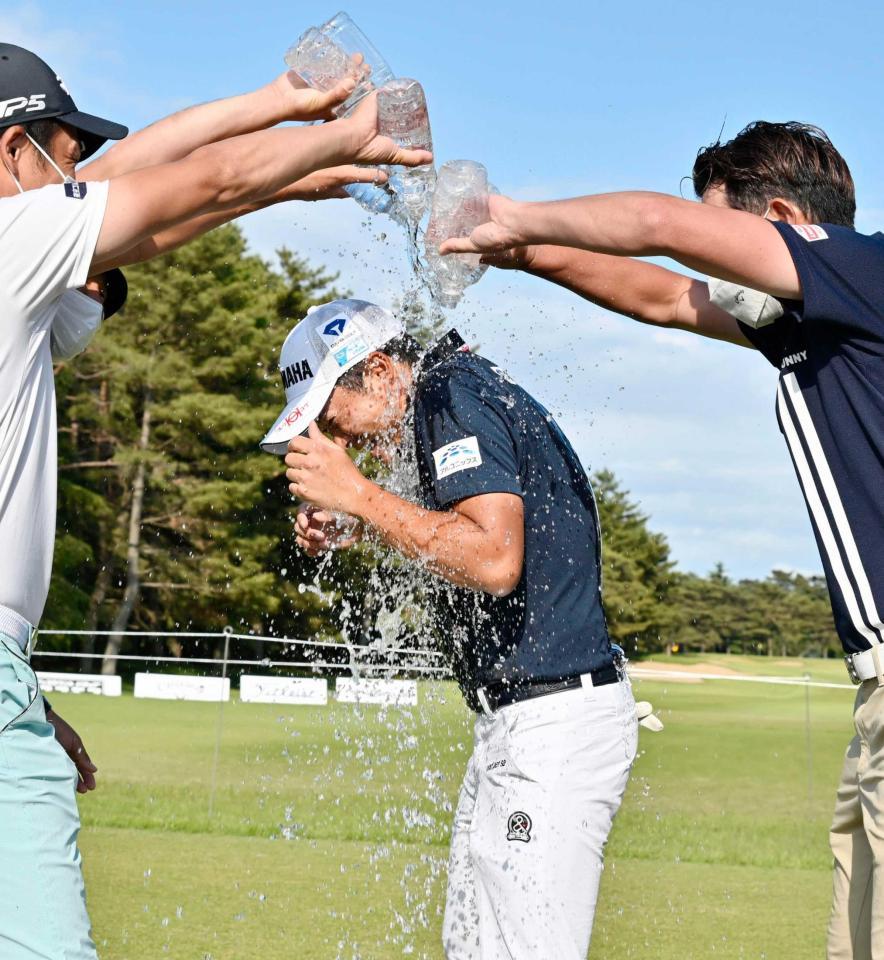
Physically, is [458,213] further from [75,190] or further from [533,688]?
[533,688]

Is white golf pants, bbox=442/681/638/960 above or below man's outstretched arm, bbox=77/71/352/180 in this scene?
below

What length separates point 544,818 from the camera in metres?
3.46

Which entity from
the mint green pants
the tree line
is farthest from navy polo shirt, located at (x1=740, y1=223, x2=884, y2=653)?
the tree line

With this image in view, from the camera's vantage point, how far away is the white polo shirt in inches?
Answer: 106

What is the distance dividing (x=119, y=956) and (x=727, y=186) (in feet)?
15.1

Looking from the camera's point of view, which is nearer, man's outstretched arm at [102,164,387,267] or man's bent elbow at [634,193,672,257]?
man's bent elbow at [634,193,672,257]

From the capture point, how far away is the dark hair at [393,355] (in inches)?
155

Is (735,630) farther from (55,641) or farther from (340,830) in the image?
(340,830)

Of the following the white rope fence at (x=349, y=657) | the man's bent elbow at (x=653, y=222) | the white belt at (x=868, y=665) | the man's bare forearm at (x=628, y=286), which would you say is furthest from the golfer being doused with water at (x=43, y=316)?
the white belt at (x=868, y=665)

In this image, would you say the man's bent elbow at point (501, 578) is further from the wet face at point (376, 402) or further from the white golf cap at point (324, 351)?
the white golf cap at point (324, 351)

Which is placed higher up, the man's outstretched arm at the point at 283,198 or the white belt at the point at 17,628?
the man's outstretched arm at the point at 283,198

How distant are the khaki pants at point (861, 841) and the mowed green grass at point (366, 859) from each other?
1712mm

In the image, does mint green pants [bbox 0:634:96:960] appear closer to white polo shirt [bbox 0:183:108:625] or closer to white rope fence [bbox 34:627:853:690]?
white polo shirt [bbox 0:183:108:625]

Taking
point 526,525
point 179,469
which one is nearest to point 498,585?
point 526,525
